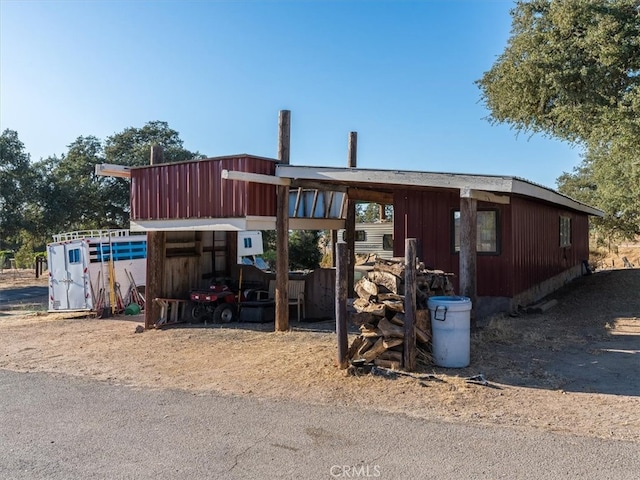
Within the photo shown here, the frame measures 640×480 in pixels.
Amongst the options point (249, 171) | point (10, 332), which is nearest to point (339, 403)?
point (249, 171)

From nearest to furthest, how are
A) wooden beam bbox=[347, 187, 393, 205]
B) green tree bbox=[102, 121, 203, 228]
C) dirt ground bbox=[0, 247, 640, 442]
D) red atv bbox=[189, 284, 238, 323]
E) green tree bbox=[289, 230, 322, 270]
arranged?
dirt ground bbox=[0, 247, 640, 442], red atv bbox=[189, 284, 238, 323], wooden beam bbox=[347, 187, 393, 205], green tree bbox=[289, 230, 322, 270], green tree bbox=[102, 121, 203, 228]

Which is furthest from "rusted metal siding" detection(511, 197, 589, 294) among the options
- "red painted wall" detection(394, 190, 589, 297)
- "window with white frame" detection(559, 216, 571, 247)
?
"window with white frame" detection(559, 216, 571, 247)

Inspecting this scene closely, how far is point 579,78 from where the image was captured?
14.6 meters

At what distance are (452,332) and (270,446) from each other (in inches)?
123

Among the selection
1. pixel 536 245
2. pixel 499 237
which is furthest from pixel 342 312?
pixel 536 245

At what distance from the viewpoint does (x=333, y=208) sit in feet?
43.5

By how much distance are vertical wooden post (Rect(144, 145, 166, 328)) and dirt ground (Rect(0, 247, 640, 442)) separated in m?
0.65

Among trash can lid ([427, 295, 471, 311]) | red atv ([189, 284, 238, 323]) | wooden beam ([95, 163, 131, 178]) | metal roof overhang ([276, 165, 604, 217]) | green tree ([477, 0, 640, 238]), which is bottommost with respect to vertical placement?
red atv ([189, 284, 238, 323])

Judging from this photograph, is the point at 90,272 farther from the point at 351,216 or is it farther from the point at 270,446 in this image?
the point at 270,446

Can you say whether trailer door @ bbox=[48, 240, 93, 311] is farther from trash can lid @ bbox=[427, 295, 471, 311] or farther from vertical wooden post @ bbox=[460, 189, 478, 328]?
trash can lid @ bbox=[427, 295, 471, 311]

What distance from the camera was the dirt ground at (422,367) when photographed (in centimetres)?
514

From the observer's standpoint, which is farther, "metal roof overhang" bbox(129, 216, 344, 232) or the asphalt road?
"metal roof overhang" bbox(129, 216, 344, 232)

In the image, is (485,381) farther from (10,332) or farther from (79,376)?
(10,332)

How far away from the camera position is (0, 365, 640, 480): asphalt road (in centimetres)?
380
